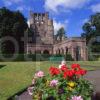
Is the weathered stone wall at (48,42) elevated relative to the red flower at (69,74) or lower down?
elevated

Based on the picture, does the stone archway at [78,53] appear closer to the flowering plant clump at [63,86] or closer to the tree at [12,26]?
the tree at [12,26]

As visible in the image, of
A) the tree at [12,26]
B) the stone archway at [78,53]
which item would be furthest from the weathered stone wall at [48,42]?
the tree at [12,26]

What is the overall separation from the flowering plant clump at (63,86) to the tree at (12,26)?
6204 cm

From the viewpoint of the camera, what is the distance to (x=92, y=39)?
290 feet

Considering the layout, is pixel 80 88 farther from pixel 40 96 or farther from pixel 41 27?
pixel 41 27

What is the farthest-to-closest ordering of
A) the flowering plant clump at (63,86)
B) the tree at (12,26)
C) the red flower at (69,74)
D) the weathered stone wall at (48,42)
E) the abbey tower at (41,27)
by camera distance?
1. the abbey tower at (41,27)
2. the tree at (12,26)
3. the weathered stone wall at (48,42)
4. the red flower at (69,74)
5. the flowering plant clump at (63,86)

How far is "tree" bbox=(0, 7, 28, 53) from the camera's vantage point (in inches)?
2889

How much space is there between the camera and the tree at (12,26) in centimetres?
7338

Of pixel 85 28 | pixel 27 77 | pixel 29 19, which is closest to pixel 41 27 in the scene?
pixel 29 19

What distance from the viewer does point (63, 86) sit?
818 centimetres

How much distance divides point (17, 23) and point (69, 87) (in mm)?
67838

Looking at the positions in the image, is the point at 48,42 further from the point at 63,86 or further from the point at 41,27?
the point at 63,86

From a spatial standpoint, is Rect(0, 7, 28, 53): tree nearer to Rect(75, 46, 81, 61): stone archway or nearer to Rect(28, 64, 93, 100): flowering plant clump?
Rect(75, 46, 81, 61): stone archway

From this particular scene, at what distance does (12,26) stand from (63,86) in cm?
6758
